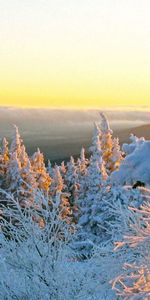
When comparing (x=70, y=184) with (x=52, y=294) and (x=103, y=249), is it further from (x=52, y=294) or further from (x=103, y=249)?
(x=103, y=249)

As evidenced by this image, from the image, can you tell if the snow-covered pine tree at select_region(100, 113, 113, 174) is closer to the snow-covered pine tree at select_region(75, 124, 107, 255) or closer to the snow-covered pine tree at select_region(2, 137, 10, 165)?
the snow-covered pine tree at select_region(75, 124, 107, 255)

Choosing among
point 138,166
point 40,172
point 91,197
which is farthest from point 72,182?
point 138,166

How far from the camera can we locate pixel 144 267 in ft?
16.2

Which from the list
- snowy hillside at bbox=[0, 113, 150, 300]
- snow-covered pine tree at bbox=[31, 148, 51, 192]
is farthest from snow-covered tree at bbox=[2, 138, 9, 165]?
snowy hillside at bbox=[0, 113, 150, 300]

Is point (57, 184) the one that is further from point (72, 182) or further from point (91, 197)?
point (91, 197)

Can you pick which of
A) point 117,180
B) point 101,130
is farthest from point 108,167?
point 117,180

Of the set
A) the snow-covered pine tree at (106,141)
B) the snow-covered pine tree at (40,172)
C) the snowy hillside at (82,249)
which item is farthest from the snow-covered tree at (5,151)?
the snowy hillside at (82,249)

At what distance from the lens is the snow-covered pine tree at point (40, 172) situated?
62544 mm

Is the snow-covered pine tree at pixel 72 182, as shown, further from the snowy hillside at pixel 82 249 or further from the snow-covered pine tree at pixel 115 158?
the snowy hillside at pixel 82 249

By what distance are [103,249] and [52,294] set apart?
7337 millimetres

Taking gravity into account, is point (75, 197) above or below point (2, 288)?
above

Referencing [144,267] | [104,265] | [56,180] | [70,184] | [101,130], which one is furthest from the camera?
[70,184]

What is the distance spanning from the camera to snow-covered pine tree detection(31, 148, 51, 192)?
62.5 meters

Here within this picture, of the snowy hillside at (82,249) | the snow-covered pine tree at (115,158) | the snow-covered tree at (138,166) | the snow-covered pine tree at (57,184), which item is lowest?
the snowy hillside at (82,249)
